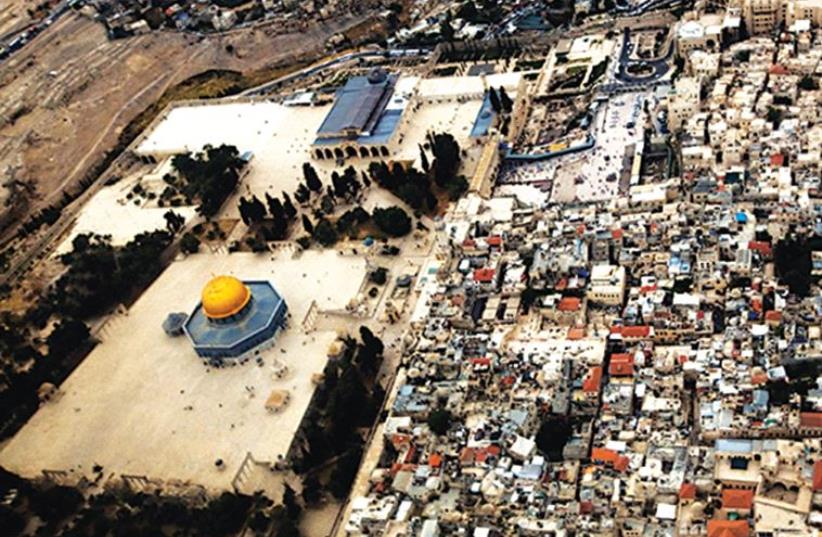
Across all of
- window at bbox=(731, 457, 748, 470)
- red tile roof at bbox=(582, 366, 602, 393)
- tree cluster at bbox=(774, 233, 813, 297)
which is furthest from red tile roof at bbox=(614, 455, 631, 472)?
tree cluster at bbox=(774, 233, 813, 297)

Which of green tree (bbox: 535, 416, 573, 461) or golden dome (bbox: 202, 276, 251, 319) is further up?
golden dome (bbox: 202, 276, 251, 319)

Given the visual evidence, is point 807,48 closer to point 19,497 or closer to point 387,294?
point 387,294

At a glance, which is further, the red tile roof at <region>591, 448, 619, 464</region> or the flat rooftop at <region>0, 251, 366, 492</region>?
the flat rooftop at <region>0, 251, 366, 492</region>

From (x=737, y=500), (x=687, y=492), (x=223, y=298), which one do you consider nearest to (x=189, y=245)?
(x=223, y=298)

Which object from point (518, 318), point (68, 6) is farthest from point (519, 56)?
point (68, 6)

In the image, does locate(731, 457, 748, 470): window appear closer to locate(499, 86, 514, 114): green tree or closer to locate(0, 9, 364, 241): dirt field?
locate(499, 86, 514, 114): green tree

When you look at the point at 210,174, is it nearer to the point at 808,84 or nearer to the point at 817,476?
the point at 808,84
